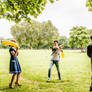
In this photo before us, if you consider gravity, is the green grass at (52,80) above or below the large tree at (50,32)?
below

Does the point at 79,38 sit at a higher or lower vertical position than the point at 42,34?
lower

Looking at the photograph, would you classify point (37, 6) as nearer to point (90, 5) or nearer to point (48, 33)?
point (90, 5)

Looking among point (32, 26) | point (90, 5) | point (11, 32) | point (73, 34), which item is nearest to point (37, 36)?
point (32, 26)

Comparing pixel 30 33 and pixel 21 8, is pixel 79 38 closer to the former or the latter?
pixel 30 33

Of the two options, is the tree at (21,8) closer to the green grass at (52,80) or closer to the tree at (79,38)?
the green grass at (52,80)

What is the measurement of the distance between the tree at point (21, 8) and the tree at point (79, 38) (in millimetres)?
49125

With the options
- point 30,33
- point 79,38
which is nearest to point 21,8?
point 79,38

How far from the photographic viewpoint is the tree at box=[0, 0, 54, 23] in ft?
31.7

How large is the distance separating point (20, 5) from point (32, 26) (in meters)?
68.4

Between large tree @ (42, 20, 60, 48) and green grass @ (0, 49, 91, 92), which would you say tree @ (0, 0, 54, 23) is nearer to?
green grass @ (0, 49, 91, 92)

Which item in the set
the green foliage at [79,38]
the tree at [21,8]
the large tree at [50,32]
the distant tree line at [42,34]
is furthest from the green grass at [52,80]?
the large tree at [50,32]

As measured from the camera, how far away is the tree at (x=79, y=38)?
5766 centimetres

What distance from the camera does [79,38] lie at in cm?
5719

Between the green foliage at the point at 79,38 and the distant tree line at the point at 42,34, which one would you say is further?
the distant tree line at the point at 42,34
